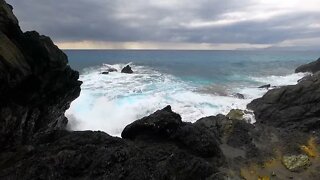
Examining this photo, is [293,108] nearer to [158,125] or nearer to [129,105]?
[158,125]

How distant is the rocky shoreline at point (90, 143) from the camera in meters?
12.6

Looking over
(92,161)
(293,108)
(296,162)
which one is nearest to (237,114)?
(293,108)

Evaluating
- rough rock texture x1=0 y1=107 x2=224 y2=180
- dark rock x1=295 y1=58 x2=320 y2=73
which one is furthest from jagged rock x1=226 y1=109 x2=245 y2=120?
dark rock x1=295 y1=58 x2=320 y2=73

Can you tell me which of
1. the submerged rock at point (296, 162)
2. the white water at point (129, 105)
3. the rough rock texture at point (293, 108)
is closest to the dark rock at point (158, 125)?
the submerged rock at point (296, 162)

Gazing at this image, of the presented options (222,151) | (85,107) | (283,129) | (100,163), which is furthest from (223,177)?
(85,107)

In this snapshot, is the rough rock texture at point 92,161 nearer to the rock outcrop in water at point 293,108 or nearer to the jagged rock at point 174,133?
the jagged rock at point 174,133

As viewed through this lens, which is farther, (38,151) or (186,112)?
(186,112)

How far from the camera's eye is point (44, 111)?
1590 cm

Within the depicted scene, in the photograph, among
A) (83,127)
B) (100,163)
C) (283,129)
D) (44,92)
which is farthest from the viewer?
(83,127)

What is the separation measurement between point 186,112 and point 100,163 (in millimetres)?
22897

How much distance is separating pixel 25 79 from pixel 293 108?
767 inches

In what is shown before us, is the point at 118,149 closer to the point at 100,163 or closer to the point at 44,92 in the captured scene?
the point at 100,163

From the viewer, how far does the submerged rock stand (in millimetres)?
19203

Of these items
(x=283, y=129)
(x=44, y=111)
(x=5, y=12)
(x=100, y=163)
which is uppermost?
(x=5, y=12)
